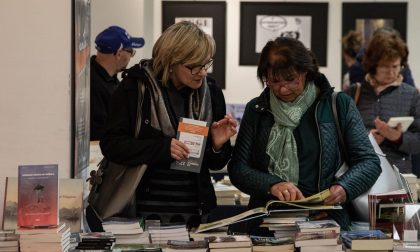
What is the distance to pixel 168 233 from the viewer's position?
3225 mm

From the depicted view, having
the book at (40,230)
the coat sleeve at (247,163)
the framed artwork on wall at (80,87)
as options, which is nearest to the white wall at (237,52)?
the framed artwork on wall at (80,87)

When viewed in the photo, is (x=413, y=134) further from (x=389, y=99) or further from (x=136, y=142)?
(x=136, y=142)

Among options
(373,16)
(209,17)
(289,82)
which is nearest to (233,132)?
(289,82)

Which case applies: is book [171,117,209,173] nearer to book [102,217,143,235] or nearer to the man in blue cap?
book [102,217,143,235]

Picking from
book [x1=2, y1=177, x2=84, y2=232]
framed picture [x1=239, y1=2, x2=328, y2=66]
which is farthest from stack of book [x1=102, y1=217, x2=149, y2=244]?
framed picture [x1=239, y1=2, x2=328, y2=66]

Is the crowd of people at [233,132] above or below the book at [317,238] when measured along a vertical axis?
above

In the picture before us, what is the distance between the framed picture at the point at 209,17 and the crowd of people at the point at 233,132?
600cm

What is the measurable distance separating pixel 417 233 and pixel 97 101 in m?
2.67

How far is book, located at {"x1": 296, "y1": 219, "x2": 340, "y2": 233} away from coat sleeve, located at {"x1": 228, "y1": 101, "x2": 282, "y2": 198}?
292mm

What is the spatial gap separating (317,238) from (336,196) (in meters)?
0.32

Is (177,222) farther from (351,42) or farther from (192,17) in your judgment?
(192,17)

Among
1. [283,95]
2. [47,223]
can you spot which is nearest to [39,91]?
[47,223]

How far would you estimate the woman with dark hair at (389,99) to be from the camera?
5082 mm

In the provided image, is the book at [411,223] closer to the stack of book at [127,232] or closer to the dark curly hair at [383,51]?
the stack of book at [127,232]
